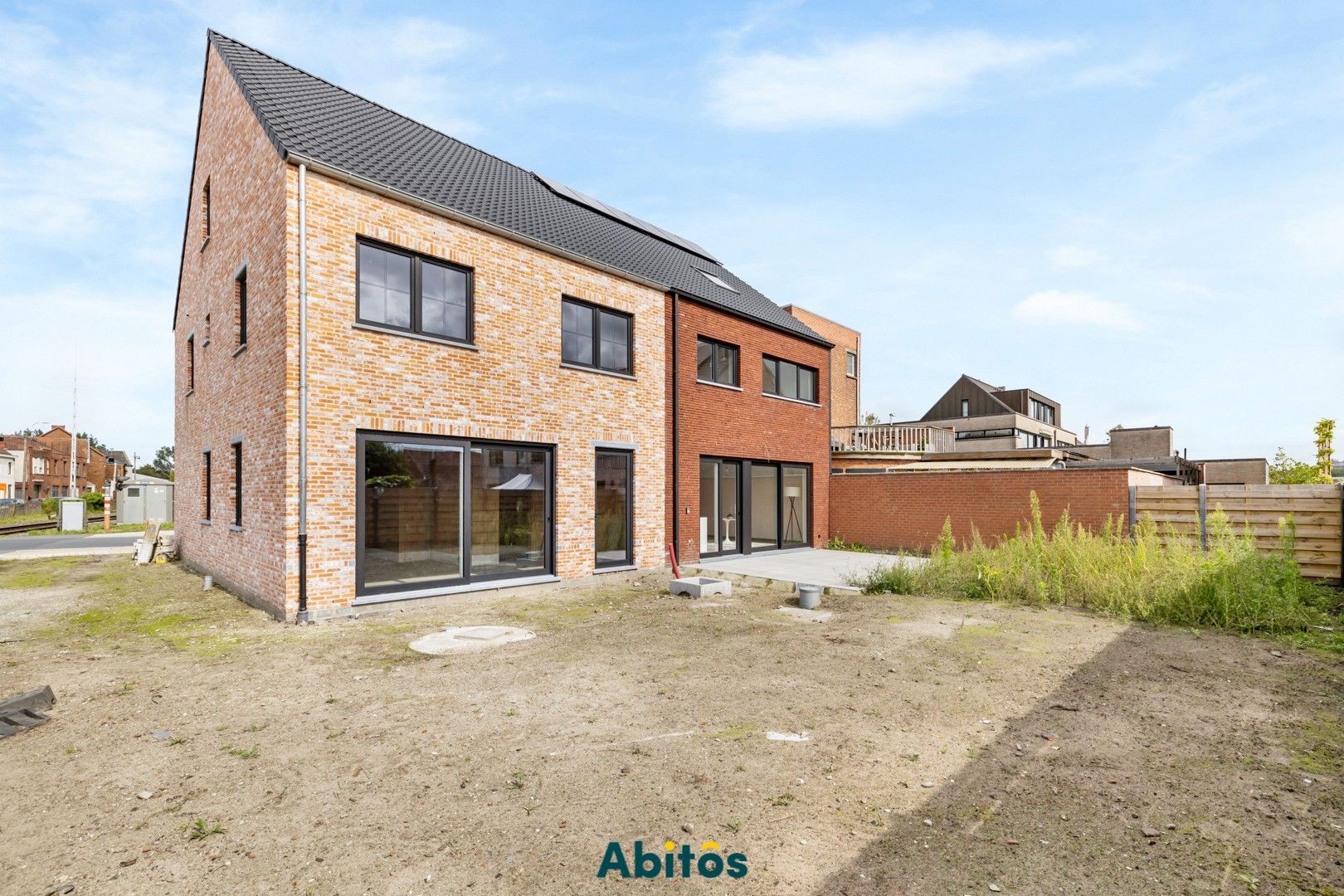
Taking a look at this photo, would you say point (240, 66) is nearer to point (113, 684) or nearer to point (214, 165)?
point (214, 165)

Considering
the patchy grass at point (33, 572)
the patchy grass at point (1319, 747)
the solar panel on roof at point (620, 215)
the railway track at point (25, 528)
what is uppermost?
the solar panel on roof at point (620, 215)

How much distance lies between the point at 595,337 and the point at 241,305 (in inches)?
216

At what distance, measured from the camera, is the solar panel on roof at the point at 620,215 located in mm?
14680

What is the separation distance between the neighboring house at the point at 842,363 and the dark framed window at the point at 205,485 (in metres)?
19.8

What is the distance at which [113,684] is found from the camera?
5.44m

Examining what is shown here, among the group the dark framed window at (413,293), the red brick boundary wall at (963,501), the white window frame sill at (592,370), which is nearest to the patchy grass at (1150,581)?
the red brick boundary wall at (963,501)

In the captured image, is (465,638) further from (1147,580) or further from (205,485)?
(205,485)

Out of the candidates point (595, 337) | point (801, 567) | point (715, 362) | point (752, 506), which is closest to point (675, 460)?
point (715, 362)

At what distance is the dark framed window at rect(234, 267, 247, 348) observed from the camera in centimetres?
966

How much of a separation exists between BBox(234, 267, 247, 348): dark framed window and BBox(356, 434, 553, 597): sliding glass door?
329 cm

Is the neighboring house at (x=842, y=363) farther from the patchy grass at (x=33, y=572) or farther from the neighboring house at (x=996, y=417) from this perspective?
the patchy grass at (x=33, y=572)

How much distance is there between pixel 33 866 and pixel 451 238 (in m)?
8.08

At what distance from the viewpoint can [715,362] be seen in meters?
14.0

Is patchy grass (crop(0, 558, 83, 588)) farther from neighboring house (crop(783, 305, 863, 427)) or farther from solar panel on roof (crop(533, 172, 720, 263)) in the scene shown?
neighboring house (crop(783, 305, 863, 427))
